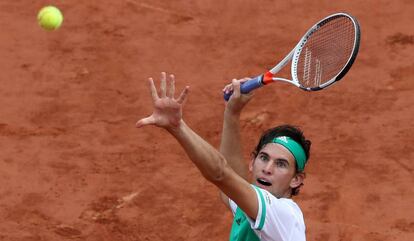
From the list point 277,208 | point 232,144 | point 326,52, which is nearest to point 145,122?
point 277,208

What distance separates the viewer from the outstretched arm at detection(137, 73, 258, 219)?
454 cm

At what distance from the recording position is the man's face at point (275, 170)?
5.20 m

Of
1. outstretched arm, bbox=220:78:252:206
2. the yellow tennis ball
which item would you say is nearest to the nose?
outstretched arm, bbox=220:78:252:206

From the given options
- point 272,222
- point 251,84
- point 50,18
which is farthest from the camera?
point 50,18

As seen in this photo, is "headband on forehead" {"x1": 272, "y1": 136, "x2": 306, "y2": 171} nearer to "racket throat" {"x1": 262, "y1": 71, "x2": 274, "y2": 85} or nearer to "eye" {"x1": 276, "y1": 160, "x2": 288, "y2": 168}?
"eye" {"x1": 276, "y1": 160, "x2": 288, "y2": 168}

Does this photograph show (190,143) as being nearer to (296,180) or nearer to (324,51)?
(296,180)

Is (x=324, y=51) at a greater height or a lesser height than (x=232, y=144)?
greater

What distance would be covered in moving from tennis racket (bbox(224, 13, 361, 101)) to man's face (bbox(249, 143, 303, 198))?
0.74 meters

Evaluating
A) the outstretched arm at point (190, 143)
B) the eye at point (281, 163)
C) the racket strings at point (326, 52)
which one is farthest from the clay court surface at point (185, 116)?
the outstretched arm at point (190, 143)

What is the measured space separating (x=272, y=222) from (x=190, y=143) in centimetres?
67

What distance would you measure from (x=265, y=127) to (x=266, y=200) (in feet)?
16.7

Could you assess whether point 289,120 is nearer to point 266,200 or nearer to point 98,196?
point 98,196

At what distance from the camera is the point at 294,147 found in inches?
211

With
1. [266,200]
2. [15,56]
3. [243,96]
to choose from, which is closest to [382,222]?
[243,96]
